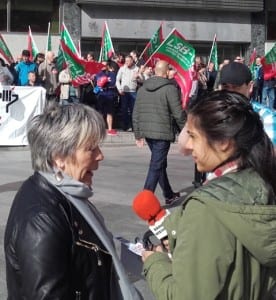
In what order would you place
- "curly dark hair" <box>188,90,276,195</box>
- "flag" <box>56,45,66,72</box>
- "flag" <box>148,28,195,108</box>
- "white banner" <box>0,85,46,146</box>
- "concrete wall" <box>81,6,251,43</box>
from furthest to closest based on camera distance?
"concrete wall" <box>81,6,251,43</box>
"flag" <box>56,45,66,72</box>
"white banner" <box>0,85,46,146</box>
"flag" <box>148,28,195,108</box>
"curly dark hair" <box>188,90,276,195</box>

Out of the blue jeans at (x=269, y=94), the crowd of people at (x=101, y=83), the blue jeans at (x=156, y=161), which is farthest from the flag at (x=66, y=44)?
the blue jeans at (x=156, y=161)

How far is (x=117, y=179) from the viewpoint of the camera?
10250 millimetres

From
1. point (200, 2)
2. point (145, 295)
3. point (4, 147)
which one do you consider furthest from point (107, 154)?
point (200, 2)

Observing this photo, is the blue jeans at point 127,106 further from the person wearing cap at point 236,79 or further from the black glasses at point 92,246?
the black glasses at point 92,246

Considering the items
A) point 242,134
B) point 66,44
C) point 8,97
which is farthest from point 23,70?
point 242,134

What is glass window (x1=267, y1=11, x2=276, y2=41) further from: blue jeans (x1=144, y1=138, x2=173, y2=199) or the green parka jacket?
the green parka jacket

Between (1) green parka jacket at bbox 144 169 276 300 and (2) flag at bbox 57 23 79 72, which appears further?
(2) flag at bbox 57 23 79 72

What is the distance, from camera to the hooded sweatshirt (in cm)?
821

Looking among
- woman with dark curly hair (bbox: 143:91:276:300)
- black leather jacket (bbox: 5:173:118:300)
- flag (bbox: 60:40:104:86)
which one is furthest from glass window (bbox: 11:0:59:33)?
woman with dark curly hair (bbox: 143:91:276:300)

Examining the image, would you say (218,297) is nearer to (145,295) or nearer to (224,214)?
(224,214)

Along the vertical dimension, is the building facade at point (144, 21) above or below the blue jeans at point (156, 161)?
above

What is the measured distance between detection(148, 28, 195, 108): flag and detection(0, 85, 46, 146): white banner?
358 centimetres

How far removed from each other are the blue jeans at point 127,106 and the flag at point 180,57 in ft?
16.0

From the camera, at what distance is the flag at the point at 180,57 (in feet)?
37.6
